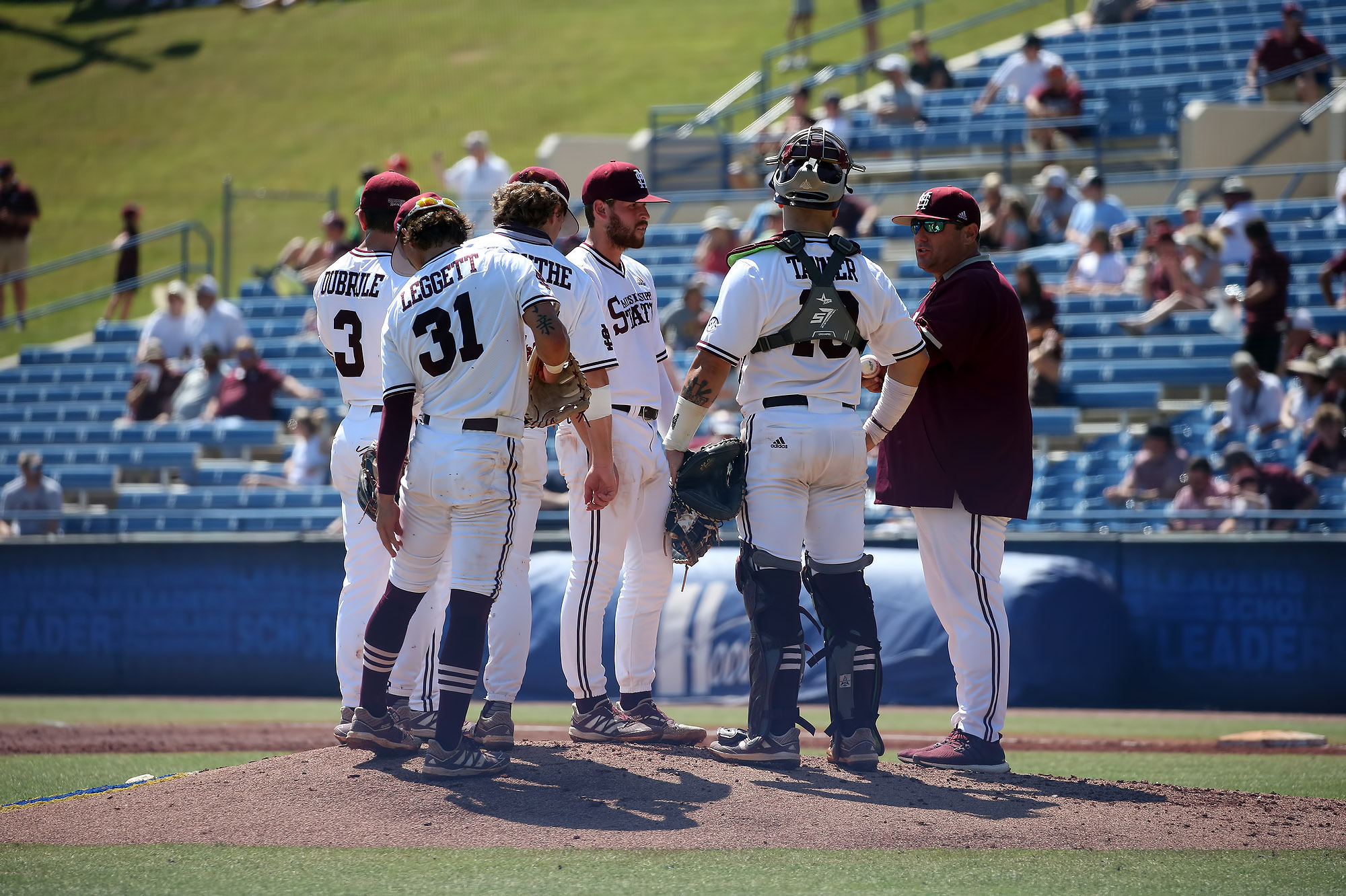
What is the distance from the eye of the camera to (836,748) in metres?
5.61

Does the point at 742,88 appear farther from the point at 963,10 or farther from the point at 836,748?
the point at 836,748

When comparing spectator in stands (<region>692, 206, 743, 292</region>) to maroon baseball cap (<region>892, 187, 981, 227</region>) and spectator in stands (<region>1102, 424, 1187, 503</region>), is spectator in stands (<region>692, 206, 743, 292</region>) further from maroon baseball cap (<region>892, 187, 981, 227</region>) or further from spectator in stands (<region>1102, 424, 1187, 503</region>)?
maroon baseball cap (<region>892, 187, 981, 227</region>)

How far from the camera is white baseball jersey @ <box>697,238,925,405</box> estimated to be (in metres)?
5.36

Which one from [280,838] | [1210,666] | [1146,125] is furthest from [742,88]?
[280,838]

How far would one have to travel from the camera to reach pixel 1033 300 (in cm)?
1239

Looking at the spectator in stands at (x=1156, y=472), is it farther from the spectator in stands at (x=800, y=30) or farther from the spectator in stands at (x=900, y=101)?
the spectator in stands at (x=800, y=30)

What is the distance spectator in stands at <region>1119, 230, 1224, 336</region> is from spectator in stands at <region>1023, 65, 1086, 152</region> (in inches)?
156

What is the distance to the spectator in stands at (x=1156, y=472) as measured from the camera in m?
10.8

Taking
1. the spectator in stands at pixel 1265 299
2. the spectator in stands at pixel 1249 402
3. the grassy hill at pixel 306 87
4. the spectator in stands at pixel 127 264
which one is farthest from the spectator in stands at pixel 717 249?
the grassy hill at pixel 306 87

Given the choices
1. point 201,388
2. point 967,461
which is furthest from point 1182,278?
point 201,388

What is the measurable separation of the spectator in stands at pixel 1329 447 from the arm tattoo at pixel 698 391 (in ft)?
22.5

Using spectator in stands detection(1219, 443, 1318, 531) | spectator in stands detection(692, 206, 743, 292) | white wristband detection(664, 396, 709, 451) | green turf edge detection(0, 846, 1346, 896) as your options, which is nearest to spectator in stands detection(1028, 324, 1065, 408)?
spectator in stands detection(1219, 443, 1318, 531)

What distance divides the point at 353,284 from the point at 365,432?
0.61m

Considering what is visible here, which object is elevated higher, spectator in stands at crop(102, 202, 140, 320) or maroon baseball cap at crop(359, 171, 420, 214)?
spectator in stands at crop(102, 202, 140, 320)
